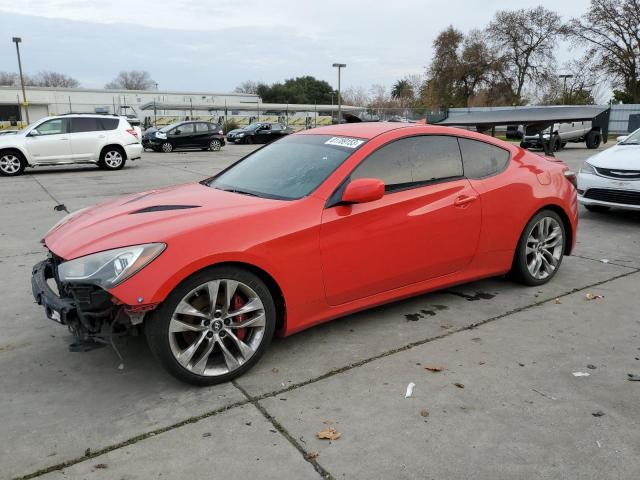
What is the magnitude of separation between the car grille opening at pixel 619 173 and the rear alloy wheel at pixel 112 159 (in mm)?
13490

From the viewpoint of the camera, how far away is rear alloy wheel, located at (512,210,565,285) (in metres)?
4.66

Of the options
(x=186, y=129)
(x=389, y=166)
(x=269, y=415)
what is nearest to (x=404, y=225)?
(x=389, y=166)

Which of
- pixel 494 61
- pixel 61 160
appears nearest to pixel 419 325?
pixel 61 160

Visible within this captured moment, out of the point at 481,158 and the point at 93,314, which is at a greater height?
the point at 481,158

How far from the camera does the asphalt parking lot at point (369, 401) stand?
8.04 feet

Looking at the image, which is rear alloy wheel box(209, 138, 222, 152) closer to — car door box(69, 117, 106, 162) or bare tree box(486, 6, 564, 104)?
car door box(69, 117, 106, 162)

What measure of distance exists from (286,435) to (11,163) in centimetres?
1502

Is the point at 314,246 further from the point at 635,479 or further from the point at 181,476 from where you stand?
the point at 635,479

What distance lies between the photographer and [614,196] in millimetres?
7492

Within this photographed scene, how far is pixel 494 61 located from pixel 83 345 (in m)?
57.1

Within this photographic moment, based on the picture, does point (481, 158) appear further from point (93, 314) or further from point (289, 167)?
point (93, 314)

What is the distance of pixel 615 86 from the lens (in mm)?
44750

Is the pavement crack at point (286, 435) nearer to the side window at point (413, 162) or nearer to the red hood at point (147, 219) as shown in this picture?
the red hood at point (147, 219)

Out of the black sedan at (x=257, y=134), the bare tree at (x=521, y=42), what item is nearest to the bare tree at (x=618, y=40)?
the bare tree at (x=521, y=42)
